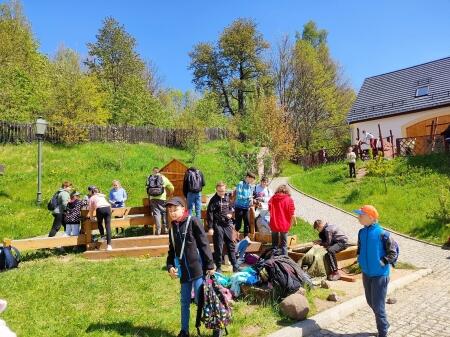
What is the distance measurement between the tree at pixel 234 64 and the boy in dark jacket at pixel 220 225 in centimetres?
3482

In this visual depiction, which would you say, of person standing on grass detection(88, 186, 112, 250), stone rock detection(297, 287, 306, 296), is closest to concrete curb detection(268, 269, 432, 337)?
stone rock detection(297, 287, 306, 296)

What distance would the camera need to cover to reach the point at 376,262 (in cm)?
538

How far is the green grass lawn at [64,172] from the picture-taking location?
15.5 meters

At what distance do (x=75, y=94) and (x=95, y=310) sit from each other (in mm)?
22089

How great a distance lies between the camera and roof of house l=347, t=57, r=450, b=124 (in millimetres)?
28906

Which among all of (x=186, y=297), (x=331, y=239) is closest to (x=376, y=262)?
(x=186, y=297)

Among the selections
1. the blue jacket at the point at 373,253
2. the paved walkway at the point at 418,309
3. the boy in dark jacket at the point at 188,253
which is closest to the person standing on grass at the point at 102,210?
the boy in dark jacket at the point at 188,253

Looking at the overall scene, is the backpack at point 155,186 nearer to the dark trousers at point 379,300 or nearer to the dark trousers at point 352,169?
the dark trousers at point 379,300

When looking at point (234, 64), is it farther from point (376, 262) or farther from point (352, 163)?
point (376, 262)

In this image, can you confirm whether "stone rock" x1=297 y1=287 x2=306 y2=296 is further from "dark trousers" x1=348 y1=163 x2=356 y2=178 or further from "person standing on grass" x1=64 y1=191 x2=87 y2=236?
"dark trousers" x1=348 y1=163 x2=356 y2=178

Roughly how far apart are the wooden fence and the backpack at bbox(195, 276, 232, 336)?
21.8 meters

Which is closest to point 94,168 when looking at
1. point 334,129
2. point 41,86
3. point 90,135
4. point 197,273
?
point 90,135

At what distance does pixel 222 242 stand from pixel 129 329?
3.10 meters

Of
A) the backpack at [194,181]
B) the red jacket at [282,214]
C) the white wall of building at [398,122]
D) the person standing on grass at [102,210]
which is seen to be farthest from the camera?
the white wall of building at [398,122]
